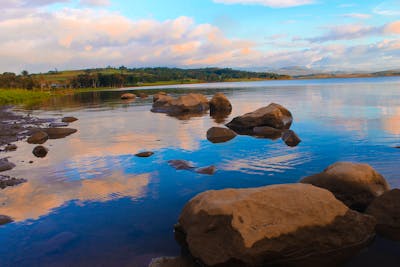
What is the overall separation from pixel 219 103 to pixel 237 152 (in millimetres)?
27591

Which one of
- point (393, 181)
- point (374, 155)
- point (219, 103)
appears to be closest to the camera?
point (393, 181)

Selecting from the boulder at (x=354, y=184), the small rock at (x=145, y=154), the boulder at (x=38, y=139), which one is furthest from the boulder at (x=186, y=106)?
the boulder at (x=354, y=184)

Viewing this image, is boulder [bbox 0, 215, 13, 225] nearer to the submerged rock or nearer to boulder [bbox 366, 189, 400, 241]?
the submerged rock

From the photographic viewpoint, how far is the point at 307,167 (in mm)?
18328

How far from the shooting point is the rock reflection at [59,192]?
45.6 feet

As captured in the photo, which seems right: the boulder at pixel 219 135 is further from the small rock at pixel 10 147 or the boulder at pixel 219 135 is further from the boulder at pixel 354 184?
the small rock at pixel 10 147

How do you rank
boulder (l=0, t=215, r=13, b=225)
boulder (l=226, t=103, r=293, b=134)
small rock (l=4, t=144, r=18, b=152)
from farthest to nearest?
1. boulder (l=226, t=103, r=293, b=134)
2. small rock (l=4, t=144, r=18, b=152)
3. boulder (l=0, t=215, r=13, b=225)

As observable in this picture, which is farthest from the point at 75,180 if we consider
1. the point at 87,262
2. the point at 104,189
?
the point at 87,262

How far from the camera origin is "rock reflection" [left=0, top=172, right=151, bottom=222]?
45.6ft

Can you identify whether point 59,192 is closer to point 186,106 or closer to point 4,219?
point 4,219

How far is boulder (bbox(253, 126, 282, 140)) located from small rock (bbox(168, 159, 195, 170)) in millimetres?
10582

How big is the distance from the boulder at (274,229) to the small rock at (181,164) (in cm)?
809

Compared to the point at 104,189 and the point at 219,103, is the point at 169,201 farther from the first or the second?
the point at 219,103

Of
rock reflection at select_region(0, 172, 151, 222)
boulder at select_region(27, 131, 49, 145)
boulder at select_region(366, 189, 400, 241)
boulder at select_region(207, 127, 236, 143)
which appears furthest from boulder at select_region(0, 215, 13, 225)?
boulder at select_region(207, 127, 236, 143)
